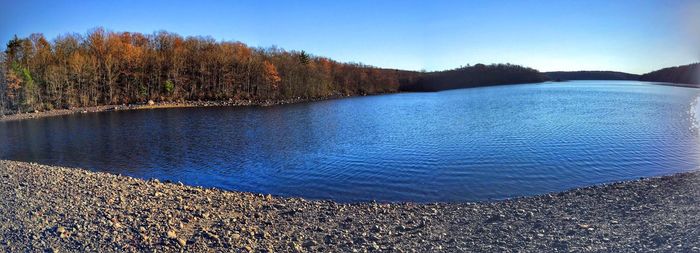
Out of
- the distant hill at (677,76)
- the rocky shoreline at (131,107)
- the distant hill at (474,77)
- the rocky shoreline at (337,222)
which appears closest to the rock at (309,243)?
the rocky shoreline at (337,222)

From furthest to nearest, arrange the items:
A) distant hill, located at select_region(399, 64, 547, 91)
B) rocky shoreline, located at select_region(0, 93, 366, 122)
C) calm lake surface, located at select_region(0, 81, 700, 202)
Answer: distant hill, located at select_region(399, 64, 547, 91) < rocky shoreline, located at select_region(0, 93, 366, 122) < calm lake surface, located at select_region(0, 81, 700, 202)

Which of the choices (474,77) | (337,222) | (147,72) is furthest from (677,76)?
(337,222)

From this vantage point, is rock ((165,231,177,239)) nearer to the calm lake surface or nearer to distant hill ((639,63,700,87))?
the calm lake surface

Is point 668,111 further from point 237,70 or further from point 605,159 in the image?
point 237,70

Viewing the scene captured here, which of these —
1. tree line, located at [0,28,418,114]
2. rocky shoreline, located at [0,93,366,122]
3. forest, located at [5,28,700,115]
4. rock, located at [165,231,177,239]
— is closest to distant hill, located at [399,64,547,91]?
forest, located at [5,28,700,115]

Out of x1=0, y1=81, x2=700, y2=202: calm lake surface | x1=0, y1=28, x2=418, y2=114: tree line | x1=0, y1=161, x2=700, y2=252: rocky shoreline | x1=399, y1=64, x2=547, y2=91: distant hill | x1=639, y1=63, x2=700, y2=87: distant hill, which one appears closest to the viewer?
x1=0, y1=161, x2=700, y2=252: rocky shoreline

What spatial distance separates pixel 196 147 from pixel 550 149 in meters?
21.5

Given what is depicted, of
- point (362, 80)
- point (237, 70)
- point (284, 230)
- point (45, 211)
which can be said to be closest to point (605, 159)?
point (284, 230)

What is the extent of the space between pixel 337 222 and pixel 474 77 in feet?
550

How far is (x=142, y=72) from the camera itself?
78.9 meters

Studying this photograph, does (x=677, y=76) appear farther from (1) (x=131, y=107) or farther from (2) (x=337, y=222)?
(2) (x=337, y=222)

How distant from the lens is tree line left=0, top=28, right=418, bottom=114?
64.8m

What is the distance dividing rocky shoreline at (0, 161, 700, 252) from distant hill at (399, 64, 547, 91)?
138155 millimetres

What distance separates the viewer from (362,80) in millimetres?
128875
